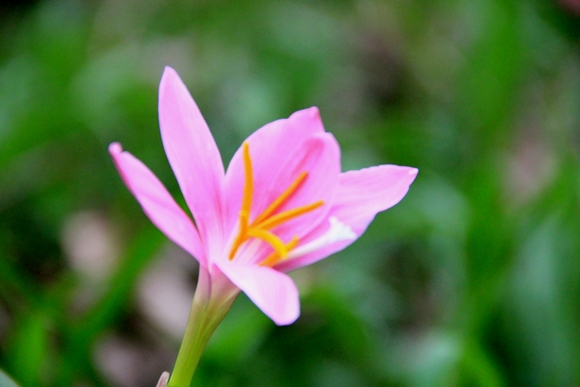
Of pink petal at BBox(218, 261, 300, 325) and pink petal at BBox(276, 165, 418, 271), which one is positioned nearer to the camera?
pink petal at BBox(218, 261, 300, 325)

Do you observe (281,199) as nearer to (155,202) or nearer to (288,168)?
(288,168)

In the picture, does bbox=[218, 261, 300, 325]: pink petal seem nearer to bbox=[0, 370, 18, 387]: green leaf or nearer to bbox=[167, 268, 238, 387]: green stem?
bbox=[167, 268, 238, 387]: green stem

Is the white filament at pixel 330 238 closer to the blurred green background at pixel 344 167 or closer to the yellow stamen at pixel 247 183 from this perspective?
the yellow stamen at pixel 247 183

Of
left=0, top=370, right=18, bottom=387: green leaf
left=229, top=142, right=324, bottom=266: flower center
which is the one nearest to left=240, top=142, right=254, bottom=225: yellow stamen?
left=229, top=142, right=324, bottom=266: flower center

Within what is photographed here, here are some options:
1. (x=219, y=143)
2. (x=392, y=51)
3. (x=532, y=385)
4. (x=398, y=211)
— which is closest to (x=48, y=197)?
(x=219, y=143)

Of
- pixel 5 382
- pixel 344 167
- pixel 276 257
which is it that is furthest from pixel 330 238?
pixel 344 167

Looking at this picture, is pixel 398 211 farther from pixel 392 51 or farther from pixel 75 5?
pixel 75 5
